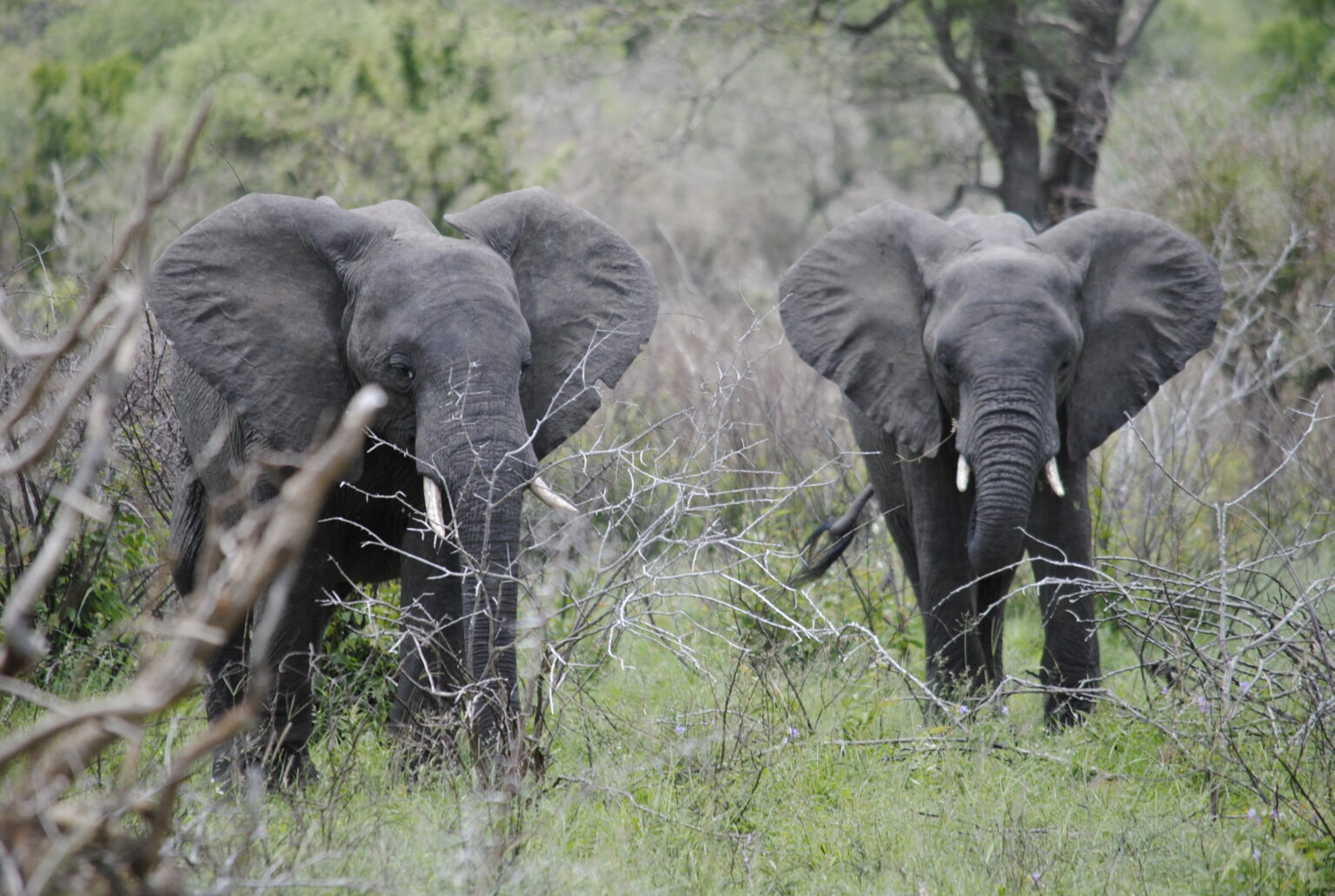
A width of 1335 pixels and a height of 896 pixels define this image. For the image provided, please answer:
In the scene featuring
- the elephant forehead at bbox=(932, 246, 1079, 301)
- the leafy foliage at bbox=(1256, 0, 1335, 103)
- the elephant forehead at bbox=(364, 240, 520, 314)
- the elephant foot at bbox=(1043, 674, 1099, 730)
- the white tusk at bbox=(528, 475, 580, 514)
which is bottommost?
the leafy foliage at bbox=(1256, 0, 1335, 103)

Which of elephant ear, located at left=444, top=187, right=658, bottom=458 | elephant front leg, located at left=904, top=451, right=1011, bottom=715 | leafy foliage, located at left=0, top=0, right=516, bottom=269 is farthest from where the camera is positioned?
leafy foliage, located at left=0, top=0, right=516, bottom=269

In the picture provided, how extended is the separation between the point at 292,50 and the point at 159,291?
13.1m

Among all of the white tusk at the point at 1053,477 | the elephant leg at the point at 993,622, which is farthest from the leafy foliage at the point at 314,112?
the white tusk at the point at 1053,477

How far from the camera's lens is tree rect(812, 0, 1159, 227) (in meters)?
14.1

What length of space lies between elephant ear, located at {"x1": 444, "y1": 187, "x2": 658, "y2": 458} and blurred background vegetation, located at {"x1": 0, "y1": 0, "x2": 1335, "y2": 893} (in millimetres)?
349

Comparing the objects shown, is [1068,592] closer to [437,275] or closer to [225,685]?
[437,275]

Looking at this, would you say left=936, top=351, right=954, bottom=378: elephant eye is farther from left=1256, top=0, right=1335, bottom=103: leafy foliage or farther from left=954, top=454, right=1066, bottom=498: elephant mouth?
left=1256, top=0, right=1335, bottom=103: leafy foliage

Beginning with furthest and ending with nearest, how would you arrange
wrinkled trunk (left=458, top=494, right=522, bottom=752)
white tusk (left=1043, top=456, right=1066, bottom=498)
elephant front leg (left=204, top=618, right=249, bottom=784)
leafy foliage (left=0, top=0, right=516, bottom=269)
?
leafy foliage (left=0, top=0, right=516, bottom=269)
white tusk (left=1043, top=456, right=1066, bottom=498)
elephant front leg (left=204, top=618, right=249, bottom=784)
wrinkled trunk (left=458, top=494, right=522, bottom=752)

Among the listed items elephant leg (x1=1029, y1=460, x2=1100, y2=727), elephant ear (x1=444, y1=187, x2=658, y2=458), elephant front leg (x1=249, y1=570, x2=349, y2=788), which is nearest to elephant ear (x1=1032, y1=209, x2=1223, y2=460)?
elephant leg (x1=1029, y1=460, x2=1100, y2=727)

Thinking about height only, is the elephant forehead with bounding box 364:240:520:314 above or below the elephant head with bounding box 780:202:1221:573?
above

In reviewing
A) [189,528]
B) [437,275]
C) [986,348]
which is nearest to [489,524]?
[437,275]

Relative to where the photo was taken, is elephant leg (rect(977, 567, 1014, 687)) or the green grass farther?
Answer: elephant leg (rect(977, 567, 1014, 687))

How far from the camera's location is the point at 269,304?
4.87 metres

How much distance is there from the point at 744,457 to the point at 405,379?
2645mm
